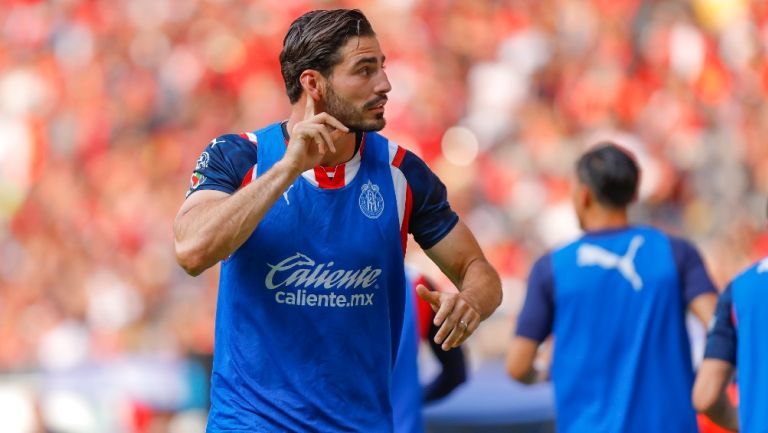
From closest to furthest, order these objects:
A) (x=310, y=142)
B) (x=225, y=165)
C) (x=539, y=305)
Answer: (x=310, y=142) < (x=225, y=165) < (x=539, y=305)

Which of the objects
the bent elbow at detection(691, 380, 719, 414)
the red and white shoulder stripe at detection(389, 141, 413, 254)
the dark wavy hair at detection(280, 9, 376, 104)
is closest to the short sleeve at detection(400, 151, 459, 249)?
the red and white shoulder stripe at detection(389, 141, 413, 254)

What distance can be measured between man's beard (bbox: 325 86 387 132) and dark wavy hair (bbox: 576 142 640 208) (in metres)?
2.08

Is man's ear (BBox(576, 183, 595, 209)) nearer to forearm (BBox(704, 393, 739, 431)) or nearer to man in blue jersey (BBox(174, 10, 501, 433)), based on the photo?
forearm (BBox(704, 393, 739, 431))

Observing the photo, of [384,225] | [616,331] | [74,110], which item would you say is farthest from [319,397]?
[74,110]

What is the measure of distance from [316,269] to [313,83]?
59 cm

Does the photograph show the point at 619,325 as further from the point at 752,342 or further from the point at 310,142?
the point at 310,142

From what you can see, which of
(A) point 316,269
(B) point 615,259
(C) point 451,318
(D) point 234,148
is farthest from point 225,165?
(B) point 615,259

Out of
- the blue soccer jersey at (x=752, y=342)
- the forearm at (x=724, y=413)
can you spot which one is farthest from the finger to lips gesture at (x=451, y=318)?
the forearm at (x=724, y=413)

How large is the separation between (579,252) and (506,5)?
8.74 metres

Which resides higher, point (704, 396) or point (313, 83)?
point (313, 83)

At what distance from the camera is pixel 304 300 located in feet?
14.0

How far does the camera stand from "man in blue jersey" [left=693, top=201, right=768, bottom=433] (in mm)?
4918

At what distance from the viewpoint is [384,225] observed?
14.3 ft

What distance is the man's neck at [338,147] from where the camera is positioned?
4.34 m
